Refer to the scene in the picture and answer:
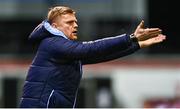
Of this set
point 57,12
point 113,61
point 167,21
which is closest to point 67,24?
point 57,12

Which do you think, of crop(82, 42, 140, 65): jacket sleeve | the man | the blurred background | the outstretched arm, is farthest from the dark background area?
the outstretched arm

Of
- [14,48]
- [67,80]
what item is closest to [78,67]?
[67,80]

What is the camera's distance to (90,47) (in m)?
5.23

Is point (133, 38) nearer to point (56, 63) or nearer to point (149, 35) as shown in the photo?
point (149, 35)

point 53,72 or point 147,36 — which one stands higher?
point 147,36

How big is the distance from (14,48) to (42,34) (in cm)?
840

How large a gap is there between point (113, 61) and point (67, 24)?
7450mm

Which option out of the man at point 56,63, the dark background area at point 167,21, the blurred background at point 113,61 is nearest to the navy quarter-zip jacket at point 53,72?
the man at point 56,63

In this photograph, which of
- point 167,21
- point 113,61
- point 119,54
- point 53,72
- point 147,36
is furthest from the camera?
point 167,21

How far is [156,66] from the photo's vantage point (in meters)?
12.7

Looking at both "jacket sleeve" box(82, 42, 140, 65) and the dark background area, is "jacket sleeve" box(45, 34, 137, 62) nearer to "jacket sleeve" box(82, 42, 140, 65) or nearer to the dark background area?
"jacket sleeve" box(82, 42, 140, 65)

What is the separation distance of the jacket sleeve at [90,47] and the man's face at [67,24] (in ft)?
0.33

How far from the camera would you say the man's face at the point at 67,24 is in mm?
5398

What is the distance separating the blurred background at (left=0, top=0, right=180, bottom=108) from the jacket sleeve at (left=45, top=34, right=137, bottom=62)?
5716 millimetres
